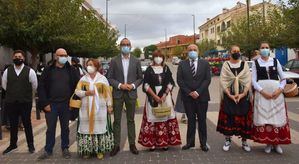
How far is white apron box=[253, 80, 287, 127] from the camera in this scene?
7.23 m

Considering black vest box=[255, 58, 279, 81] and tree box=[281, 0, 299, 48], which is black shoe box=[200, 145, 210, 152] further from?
tree box=[281, 0, 299, 48]

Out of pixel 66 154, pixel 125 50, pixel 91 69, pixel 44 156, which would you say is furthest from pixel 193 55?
pixel 44 156

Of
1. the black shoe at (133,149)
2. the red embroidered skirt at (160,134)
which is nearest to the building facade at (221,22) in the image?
the red embroidered skirt at (160,134)

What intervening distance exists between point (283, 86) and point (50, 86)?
4154 millimetres

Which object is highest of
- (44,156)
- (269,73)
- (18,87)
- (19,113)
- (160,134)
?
(269,73)

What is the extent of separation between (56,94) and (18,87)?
845mm

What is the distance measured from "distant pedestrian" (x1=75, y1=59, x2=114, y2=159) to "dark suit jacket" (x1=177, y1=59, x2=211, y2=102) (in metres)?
1.42

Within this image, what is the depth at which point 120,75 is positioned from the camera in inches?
296

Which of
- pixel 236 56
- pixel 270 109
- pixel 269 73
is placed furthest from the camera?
pixel 236 56

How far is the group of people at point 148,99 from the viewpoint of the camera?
719cm

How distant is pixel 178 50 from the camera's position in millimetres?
111688

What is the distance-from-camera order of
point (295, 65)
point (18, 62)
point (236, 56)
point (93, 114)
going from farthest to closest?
point (295, 65)
point (18, 62)
point (236, 56)
point (93, 114)

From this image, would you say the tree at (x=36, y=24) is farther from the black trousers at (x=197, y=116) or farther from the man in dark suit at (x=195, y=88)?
the black trousers at (x=197, y=116)

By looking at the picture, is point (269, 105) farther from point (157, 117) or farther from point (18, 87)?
point (18, 87)
